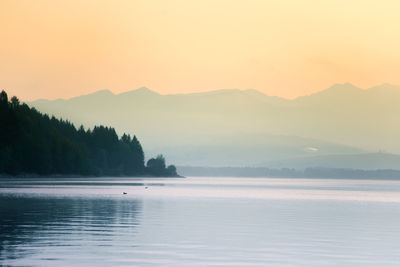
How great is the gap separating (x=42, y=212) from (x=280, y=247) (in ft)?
97.9

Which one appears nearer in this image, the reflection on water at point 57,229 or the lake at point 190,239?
the lake at point 190,239

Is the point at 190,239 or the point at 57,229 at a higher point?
the point at 57,229

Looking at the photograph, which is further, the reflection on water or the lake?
the reflection on water

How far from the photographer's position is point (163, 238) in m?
46.3

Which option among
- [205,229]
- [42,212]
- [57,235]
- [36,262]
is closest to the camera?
[36,262]

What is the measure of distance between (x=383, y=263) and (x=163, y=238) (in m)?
14.3

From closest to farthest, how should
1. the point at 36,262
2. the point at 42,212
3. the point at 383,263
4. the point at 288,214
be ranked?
the point at 36,262 < the point at 383,263 < the point at 42,212 < the point at 288,214

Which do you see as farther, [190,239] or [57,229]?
[57,229]

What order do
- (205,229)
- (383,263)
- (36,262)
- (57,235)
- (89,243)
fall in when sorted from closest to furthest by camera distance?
(36,262) < (383,263) < (89,243) < (57,235) < (205,229)

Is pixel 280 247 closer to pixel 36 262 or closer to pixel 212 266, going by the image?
pixel 212 266

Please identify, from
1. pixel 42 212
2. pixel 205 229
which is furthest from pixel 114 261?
pixel 42 212

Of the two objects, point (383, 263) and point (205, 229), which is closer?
point (383, 263)

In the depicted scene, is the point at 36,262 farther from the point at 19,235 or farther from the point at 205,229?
the point at 205,229

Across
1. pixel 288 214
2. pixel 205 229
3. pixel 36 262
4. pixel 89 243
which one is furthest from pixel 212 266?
pixel 288 214
